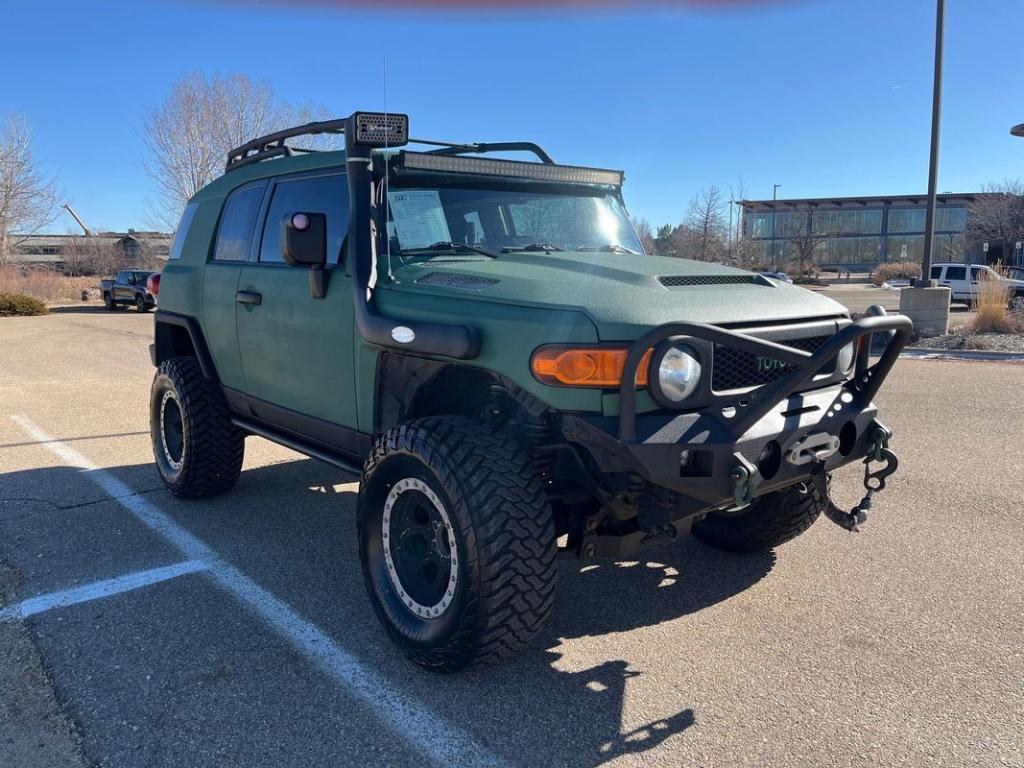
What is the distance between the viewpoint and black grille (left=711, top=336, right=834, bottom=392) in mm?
2980

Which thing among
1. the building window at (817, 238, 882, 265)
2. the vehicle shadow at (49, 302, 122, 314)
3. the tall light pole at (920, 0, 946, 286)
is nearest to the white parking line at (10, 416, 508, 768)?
the tall light pole at (920, 0, 946, 286)

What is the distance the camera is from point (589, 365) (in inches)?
108

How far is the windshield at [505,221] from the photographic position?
3.86 m

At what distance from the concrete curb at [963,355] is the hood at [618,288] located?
11255 millimetres

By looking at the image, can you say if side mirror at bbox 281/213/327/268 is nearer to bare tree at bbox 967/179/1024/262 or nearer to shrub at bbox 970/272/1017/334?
shrub at bbox 970/272/1017/334

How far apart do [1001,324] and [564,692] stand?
1521 cm

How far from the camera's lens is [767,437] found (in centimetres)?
285

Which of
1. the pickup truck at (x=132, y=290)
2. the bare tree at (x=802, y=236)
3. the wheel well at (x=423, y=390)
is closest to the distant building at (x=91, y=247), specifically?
the pickup truck at (x=132, y=290)

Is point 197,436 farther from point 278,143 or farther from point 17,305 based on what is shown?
point 17,305

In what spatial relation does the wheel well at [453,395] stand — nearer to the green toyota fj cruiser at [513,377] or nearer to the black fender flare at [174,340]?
the green toyota fj cruiser at [513,377]

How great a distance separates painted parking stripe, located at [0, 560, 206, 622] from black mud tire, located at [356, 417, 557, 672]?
1.73 metres

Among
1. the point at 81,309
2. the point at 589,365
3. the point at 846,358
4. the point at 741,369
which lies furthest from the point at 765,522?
the point at 81,309

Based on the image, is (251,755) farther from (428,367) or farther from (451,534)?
(428,367)

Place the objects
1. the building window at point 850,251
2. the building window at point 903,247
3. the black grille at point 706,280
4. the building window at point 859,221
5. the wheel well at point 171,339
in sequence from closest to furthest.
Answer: the black grille at point 706,280
the wheel well at point 171,339
the building window at point 903,247
the building window at point 859,221
the building window at point 850,251
